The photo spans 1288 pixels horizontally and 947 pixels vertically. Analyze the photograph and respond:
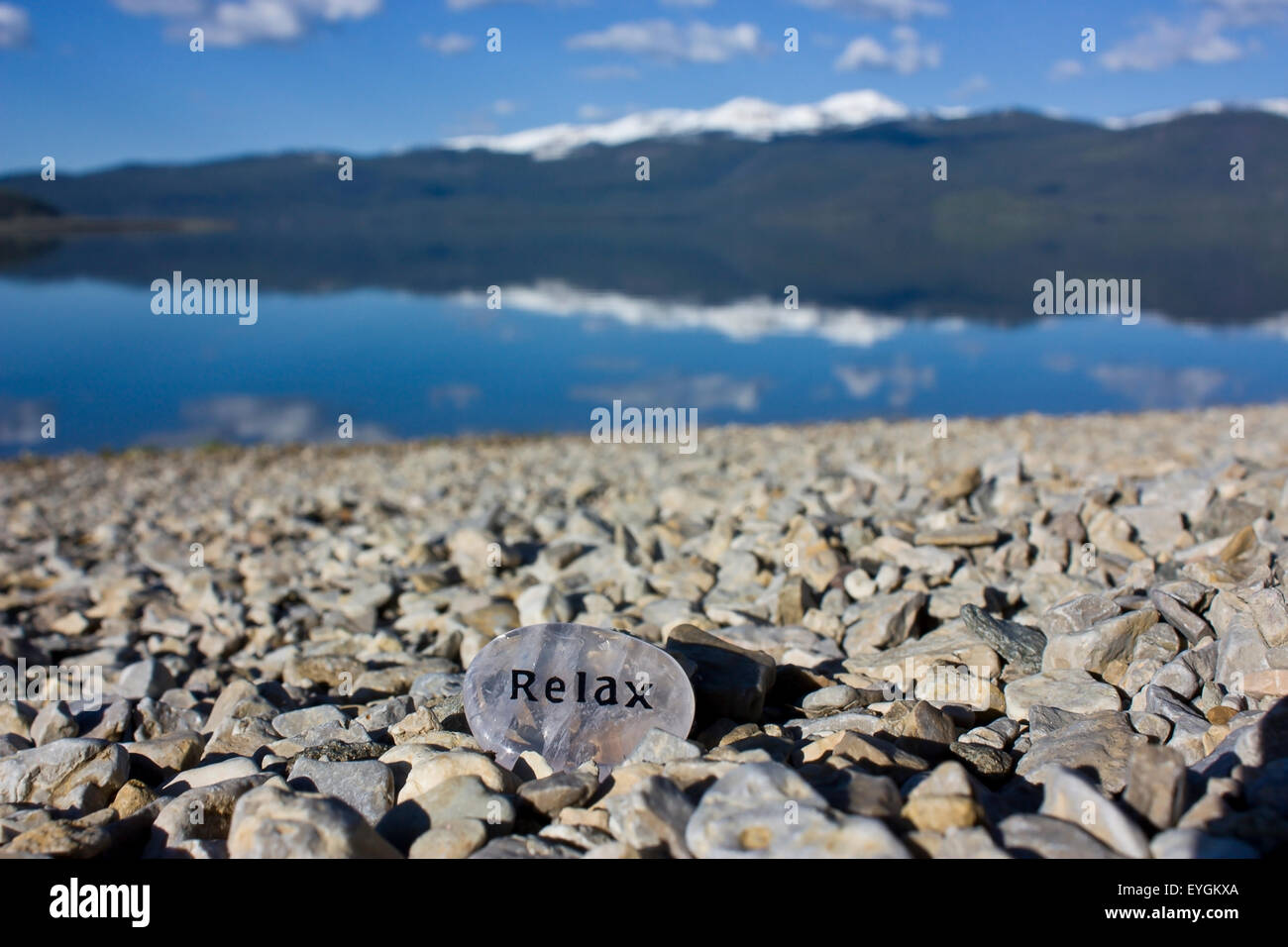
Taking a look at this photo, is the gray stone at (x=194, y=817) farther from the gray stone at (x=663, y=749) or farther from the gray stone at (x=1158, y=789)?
the gray stone at (x=1158, y=789)

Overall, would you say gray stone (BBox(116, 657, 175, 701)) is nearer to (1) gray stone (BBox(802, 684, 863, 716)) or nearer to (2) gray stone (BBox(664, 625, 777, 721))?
(2) gray stone (BBox(664, 625, 777, 721))

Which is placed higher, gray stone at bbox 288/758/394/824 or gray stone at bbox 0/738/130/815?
gray stone at bbox 288/758/394/824

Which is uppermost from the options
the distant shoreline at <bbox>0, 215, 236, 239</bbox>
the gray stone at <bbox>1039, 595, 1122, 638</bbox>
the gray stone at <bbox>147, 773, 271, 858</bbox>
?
the distant shoreline at <bbox>0, 215, 236, 239</bbox>

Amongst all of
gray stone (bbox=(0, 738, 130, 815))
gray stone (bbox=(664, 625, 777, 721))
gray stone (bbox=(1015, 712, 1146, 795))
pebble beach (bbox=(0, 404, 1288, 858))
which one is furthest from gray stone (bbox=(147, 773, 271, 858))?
gray stone (bbox=(1015, 712, 1146, 795))

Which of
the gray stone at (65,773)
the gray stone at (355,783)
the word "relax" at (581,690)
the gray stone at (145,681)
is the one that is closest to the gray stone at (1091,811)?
the word "relax" at (581,690)

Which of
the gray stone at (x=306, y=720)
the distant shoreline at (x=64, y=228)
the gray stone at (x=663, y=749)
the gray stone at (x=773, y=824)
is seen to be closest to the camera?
the gray stone at (x=773, y=824)

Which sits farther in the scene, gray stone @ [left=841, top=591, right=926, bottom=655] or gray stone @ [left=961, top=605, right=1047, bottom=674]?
gray stone @ [left=841, top=591, right=926, bottom=655]
